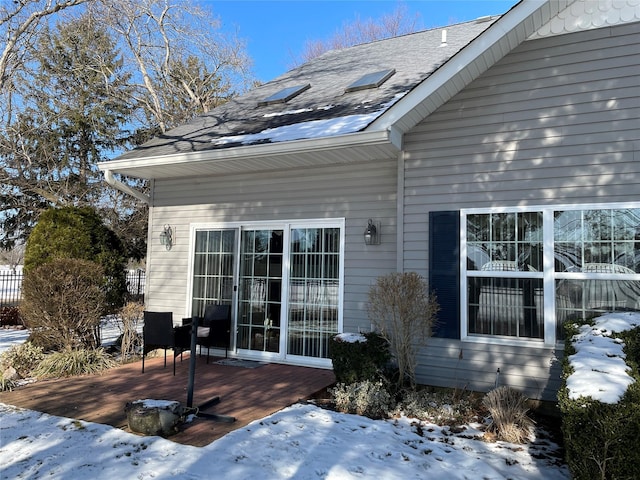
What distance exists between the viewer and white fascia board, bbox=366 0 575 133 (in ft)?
13.9

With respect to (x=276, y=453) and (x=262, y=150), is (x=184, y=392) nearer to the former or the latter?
(x=276, y=453)

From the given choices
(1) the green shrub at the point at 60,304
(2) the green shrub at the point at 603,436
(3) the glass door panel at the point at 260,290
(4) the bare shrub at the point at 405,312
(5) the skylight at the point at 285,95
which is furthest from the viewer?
(5) the skylight at the point at 285,95

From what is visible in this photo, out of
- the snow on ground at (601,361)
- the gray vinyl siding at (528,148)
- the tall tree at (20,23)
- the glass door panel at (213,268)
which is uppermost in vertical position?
the tall tree at (20,23)

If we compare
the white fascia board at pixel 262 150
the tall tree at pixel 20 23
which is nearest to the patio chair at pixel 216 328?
the white fascia board at pixel 262 150

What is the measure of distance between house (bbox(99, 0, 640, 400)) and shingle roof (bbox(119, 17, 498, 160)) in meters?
0.07

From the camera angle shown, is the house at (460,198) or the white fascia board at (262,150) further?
the white fascia board at (262,150)

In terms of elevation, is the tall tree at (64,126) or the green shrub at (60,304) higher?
the tall tree at (64,126)

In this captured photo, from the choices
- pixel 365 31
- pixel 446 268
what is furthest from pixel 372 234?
pixel 365 31

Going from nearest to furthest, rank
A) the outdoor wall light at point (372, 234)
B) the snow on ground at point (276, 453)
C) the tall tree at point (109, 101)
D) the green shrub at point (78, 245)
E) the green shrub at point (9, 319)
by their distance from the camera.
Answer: the snow on ground at point (276, 453), the outdoor wall light at point (372, 234), the green shrub at point (78, 245), the green shrub at point (9, 319), the tall tree at point (109, 101)

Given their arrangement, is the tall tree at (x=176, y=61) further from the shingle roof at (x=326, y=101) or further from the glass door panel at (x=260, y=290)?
the glass door panel at (x=260, y=290)

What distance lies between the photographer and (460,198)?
16.1ft

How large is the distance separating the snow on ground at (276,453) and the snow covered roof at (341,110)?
300 cm

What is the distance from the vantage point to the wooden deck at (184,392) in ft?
12.4

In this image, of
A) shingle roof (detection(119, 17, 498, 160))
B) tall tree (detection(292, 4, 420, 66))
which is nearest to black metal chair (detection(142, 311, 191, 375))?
shingle roof (detection(119, 17, 498, 160))
